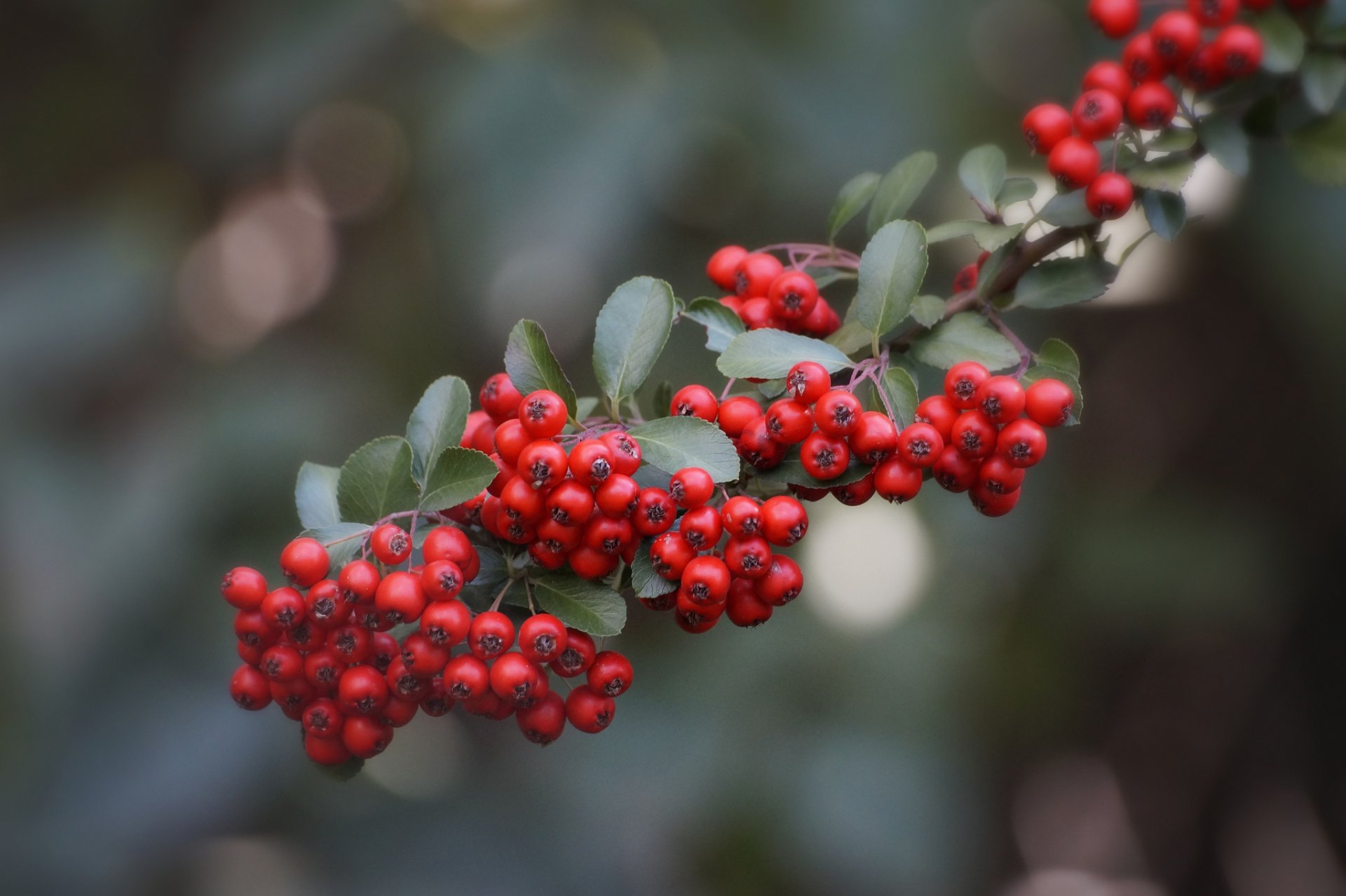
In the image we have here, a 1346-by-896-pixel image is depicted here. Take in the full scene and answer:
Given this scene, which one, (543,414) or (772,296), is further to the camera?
(772,296)

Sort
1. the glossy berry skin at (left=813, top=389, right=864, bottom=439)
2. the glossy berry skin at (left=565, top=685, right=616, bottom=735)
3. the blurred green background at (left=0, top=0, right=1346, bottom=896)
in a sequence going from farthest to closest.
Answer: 1. the blurred green background at (left=0, top=0, right=1346, bottom=896)
2. the glossy berry skin at (left=565, top=685, right=616, bottom=735)
3. the glossy berry skin at (left=813, top=389, right=864, bottom=439)

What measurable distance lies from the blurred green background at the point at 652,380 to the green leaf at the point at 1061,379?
3.72 ft

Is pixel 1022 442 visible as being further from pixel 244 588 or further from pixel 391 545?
pixel 244 588

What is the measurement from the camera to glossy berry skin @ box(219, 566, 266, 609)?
764 mm

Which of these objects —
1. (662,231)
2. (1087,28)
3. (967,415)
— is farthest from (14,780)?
(1087,28)

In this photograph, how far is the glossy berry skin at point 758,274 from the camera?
0.89 meters

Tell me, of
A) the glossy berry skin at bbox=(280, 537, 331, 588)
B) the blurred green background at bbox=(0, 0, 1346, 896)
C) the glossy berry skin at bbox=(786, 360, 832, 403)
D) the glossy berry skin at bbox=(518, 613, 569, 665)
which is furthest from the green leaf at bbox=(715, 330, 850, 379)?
the blurred green background at bbox=(0, 0, 1346, 896)

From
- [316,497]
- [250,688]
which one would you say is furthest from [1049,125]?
[250,688]

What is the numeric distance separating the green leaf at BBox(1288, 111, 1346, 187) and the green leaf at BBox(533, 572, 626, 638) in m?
0.75

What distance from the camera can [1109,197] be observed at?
79cm

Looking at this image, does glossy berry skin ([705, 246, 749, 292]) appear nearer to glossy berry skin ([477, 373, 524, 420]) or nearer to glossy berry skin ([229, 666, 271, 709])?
glossy berry skin ([477, 373, 524, 420])

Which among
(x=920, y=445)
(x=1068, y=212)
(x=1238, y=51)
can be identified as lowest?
(x=920, y=445)

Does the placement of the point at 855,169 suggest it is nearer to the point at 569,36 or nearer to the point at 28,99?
the point at 569,36

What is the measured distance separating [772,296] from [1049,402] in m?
0.25
